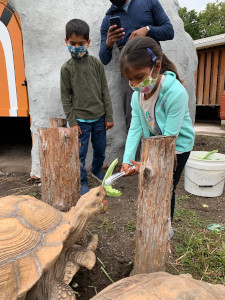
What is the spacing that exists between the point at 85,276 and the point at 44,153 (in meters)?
0.99

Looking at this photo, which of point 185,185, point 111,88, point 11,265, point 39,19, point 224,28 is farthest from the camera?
point 224,28

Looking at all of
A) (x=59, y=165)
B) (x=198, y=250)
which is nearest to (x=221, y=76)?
(x=198, y=250)

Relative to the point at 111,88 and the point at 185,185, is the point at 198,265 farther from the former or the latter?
the point at 111,88

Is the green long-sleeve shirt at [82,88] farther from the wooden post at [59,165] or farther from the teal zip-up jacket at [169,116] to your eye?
the teal zip-up jacket at [169,116]

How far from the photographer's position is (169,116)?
71.0 inches

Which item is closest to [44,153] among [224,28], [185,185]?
[185,185]

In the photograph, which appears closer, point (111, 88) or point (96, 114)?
point (96, 114)

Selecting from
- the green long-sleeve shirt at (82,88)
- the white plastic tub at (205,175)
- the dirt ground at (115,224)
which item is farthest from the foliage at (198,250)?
the green long-sleeve shirt at (82,88)

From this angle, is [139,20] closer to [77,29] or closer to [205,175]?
[77,29]

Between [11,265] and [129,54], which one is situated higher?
[129,54]

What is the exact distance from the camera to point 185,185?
3566mm

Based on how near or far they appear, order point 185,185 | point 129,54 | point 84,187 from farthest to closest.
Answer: point 185,185
point 84,187
point 129,54

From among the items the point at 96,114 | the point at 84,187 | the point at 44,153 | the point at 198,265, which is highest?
the point at 96,114

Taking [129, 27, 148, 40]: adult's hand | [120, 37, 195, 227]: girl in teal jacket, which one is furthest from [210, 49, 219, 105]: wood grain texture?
[120, 37, 195, 227]: girl in teal jacket
